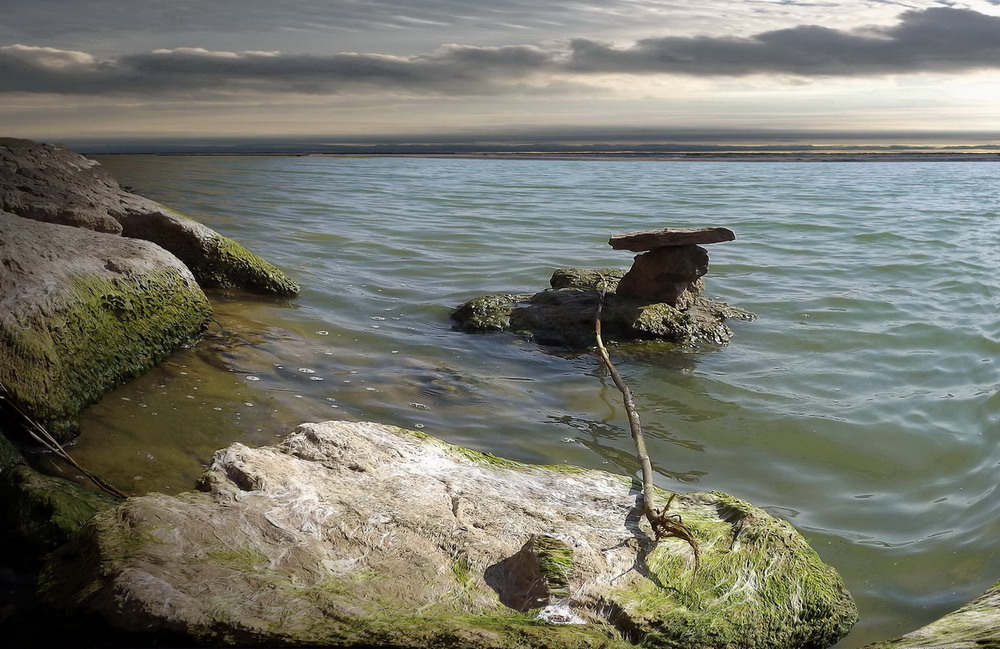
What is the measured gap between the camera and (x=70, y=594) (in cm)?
290

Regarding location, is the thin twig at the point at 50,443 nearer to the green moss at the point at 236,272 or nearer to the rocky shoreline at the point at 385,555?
the rocky shoreline at the point at 385,555

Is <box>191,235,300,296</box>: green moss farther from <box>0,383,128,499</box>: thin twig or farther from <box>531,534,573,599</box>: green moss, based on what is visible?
<box>531,534,573,599</box>: green moss

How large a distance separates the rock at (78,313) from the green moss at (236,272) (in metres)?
2.08

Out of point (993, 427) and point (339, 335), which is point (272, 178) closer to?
point (339, 335)

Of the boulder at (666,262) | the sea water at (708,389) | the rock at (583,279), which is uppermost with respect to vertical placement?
the boulder at (666,262)


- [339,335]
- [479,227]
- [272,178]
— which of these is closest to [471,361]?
[339,335]

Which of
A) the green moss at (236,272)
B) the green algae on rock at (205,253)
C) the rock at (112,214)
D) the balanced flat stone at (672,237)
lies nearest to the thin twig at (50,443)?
the rock at (112,214)

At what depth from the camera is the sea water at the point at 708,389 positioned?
196 inches

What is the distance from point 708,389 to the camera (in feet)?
24.1

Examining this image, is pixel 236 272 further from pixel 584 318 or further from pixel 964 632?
pixel 964 632

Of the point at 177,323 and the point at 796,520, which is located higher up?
the point at 177,323

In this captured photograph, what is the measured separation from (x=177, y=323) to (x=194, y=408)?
1.33 metres

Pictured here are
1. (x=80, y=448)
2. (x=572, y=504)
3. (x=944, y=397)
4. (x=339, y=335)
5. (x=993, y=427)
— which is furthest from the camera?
(x=339, y=335)

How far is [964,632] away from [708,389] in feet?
14.9
